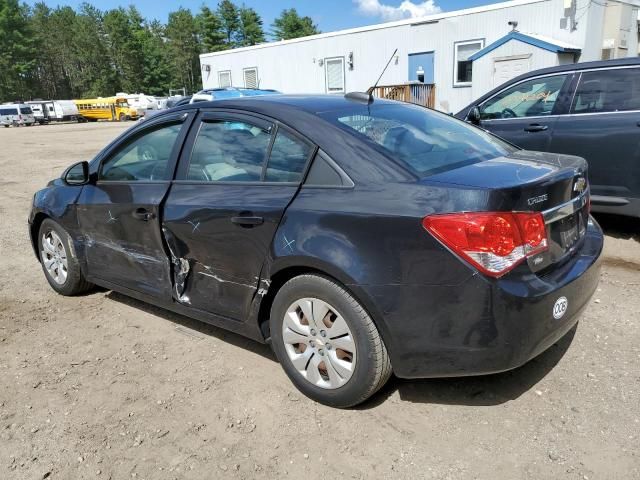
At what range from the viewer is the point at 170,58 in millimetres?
80625

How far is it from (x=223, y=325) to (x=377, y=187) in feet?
4.39

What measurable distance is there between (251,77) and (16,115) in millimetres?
33683

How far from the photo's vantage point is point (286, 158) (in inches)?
113

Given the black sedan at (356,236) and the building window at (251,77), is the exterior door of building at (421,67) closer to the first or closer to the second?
the building window at (251,77)

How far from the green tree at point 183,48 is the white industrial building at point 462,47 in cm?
6113

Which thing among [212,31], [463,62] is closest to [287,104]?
[463,62]

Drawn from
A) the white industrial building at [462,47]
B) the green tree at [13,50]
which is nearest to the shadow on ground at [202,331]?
the white industrial building at [462,47]

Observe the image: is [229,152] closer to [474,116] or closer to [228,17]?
[474,116]

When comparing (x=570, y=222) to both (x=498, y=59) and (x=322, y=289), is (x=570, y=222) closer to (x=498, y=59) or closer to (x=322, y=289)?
(x=322, y=289)

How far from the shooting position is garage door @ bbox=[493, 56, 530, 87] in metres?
14.6

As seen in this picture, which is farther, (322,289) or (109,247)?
(109,247)

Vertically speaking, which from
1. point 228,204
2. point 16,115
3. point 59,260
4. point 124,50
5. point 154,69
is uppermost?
point 124,50

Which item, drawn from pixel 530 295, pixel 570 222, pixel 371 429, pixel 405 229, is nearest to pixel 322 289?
pixel 405 229

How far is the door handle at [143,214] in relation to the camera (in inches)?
134
